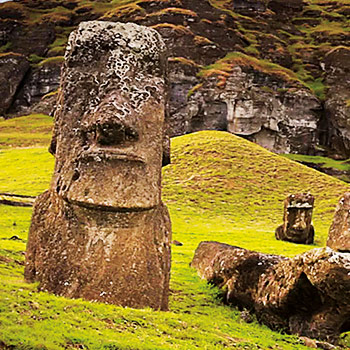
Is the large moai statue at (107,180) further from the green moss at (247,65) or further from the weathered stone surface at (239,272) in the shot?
the green moss at (247,65)

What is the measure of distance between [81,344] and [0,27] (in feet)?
301

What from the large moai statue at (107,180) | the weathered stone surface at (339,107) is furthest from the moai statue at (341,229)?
the weathered stone surface at (339,107)

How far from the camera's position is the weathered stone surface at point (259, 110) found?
6138cm

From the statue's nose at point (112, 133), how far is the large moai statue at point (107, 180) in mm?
14

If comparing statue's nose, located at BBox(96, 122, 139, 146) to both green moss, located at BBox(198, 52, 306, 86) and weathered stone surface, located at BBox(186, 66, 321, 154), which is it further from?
green moss, located at BBox(198, 52, 306, 86)

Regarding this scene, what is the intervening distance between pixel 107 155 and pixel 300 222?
16035 millimetres

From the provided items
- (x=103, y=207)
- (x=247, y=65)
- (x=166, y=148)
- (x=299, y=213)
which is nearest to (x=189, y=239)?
(x=299, y=213)

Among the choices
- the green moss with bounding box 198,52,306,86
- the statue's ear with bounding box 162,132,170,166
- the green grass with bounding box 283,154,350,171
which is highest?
the green moss with bounding box 198,52,306,86

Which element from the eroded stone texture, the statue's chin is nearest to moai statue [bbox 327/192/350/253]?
the eroded stone texture

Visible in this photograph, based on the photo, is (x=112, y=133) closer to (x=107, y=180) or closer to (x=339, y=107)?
(x=107, y=180)

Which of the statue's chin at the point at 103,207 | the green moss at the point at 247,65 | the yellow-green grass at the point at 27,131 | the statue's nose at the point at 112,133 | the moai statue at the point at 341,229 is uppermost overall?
the green moss at the point at 247,65

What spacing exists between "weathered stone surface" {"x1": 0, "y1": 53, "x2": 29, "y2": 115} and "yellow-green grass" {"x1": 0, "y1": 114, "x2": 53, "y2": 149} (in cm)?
971

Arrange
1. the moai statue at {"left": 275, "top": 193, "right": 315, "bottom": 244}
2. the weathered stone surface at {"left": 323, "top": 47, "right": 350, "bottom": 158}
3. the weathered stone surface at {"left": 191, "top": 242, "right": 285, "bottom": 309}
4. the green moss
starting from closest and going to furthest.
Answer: the weathered stone surface at {"left": 191, "top": 242, "right": 285, "bottom": 309}
the moai statue at {"left": 275, "top": 193, "right": 315, "bottom": 244}
the green moss
the weathered stone surface at {"left": 323, "top": 47, "right": 350, "bottom": 158}

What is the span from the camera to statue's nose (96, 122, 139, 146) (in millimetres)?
7633
